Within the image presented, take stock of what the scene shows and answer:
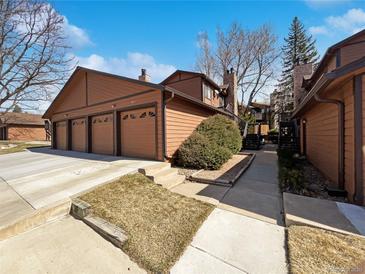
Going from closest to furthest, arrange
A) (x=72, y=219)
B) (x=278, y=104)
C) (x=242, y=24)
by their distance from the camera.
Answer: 1. (x=72, y=219)
2. (x=242, y=24)
3. (x=278, y=104)

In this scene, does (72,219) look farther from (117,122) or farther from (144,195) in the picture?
(117,122)

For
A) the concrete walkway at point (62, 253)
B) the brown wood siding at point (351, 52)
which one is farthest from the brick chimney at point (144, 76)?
the concrete walkway at point (62, 253)

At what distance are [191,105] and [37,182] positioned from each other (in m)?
6.66

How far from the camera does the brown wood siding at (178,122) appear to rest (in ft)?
24.3

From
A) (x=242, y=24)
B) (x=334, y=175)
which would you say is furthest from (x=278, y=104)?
(x=334, y=175)

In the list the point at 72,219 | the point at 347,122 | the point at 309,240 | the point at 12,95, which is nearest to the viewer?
the point at 309,240

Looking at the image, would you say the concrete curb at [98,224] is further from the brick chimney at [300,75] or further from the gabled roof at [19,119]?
the gabled roof at [19,119]

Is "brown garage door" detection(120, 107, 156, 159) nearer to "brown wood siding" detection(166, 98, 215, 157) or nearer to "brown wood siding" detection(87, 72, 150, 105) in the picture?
"brown wood siding" detection(166, 98, 215, 157)

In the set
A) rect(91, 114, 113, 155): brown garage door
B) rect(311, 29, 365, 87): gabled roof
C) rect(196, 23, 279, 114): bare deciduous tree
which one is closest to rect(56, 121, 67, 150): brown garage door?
rect(91, 114, 113, 155): brown garage door

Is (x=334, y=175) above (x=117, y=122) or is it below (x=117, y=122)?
below

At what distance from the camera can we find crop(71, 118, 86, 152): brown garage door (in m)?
11.7

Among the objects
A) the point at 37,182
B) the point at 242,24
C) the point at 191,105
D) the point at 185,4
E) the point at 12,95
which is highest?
the point at 242,24

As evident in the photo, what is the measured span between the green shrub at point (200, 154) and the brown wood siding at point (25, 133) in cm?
2937

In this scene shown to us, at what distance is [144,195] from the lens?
4.29 meters
